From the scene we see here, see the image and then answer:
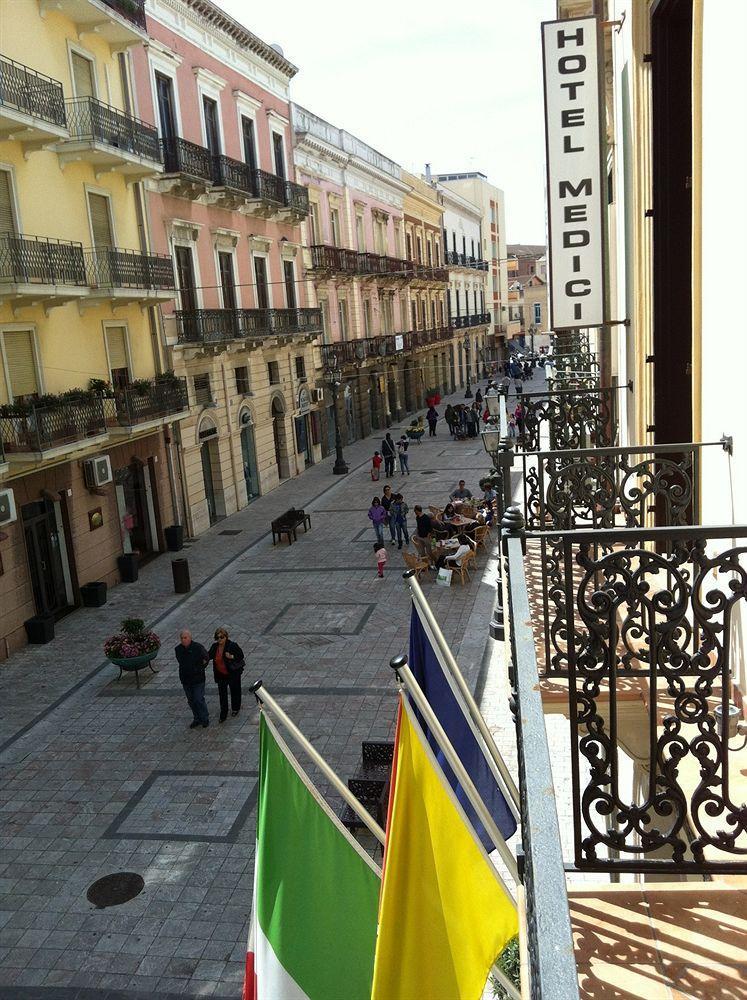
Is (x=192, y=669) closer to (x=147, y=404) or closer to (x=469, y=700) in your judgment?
(x=469, y=700)

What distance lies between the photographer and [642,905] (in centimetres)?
352

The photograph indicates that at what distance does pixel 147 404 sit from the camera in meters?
19.8

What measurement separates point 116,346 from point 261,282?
931cm

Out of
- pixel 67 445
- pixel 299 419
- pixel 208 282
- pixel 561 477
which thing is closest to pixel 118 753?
pixel 67 445

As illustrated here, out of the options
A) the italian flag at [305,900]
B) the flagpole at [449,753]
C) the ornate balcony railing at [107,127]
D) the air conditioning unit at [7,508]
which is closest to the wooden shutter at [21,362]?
the air conditioning unit at [7,508]

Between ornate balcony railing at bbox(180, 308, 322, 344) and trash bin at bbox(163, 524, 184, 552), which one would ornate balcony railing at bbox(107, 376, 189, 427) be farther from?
trash bin at bbox(163, 524, 184, 552)

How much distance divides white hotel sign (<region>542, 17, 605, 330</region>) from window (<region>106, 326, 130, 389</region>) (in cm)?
1327

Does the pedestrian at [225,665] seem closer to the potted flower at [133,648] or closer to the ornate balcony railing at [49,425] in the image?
the potted flower at [133,648]

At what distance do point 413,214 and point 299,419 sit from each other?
22.1 metres

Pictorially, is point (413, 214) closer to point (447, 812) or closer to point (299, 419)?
point (299, 419)

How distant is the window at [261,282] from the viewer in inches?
1099

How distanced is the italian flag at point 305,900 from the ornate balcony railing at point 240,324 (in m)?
19.5

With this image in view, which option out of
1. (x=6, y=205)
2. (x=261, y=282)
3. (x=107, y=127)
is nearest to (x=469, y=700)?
(x=6, y=205)

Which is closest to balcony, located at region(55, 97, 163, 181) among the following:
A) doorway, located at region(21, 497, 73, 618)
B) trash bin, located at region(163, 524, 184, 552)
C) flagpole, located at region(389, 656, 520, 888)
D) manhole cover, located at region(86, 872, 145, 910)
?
doorway, located at region(21, 497, 73, 618)
